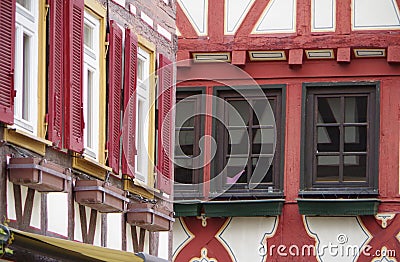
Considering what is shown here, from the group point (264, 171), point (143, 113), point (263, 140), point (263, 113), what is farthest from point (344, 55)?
point (143, 113)

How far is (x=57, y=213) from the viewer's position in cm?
1411

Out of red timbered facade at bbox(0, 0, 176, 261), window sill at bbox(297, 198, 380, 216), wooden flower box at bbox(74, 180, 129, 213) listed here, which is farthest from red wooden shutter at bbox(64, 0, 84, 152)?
window sill at bbox(297, 198, 380, 216)

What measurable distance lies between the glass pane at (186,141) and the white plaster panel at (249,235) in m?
1.18

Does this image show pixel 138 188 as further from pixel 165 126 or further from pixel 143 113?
pixel 165 126

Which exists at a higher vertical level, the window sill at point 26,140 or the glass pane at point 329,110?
the glass pane at point 329,110

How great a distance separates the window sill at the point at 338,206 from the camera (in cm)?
2133

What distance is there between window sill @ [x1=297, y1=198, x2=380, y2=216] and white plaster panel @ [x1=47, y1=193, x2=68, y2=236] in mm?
7603

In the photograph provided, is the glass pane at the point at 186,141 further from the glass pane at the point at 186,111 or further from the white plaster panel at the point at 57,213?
the white plaster panel at the point at 57,213

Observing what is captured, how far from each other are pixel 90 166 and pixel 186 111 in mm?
7435


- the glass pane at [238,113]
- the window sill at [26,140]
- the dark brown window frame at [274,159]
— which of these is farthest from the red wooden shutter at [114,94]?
the glass pane at [238,113]

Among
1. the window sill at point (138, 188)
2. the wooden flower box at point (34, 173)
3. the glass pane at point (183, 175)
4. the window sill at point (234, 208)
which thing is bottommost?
the wooden flower box at point (34, 173)

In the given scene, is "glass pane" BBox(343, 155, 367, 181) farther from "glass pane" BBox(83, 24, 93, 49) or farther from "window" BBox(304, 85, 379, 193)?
"glass pane" BBox(83, 24, 93, 49)

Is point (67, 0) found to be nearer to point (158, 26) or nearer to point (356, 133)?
point (158, 26)

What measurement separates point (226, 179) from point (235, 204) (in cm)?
46
